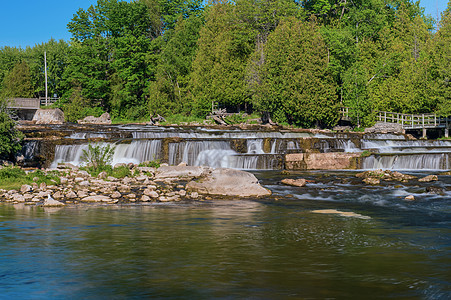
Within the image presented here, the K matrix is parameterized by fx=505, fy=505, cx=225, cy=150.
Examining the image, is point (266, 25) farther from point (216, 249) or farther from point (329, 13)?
point (216, 249)

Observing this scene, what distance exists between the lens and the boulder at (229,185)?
19938 millimetres

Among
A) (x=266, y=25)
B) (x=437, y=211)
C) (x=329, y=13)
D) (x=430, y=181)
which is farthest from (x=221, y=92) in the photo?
(x=437, y=211)

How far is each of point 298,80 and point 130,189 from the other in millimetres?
36952

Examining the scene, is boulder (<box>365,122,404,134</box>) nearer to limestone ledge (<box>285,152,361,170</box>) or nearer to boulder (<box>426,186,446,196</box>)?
limestone ledge (<box>285,152,361,170</box>)

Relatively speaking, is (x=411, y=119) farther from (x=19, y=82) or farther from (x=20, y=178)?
(x=19, y=82)

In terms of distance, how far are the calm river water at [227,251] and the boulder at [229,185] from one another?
1506 millimetres

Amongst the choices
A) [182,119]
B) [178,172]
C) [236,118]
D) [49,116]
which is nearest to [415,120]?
[236,118]

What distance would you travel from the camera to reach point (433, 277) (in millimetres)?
9195

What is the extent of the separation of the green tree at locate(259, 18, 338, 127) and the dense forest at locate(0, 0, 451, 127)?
0.11 metres

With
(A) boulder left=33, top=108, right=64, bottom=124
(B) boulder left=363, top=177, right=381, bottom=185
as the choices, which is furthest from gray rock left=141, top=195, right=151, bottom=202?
(A) boulder left=33, top=108, right=64, bottom=124

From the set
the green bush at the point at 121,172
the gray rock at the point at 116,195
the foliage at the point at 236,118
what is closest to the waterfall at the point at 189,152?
the green bush at the point at 121,172

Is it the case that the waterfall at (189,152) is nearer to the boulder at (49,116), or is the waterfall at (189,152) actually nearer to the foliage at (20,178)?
the foliage at (20,178)

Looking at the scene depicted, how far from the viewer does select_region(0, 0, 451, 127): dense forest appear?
54.4 m

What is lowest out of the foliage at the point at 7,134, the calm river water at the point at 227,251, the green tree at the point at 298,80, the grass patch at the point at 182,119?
the calm river water at the point at 227,251
